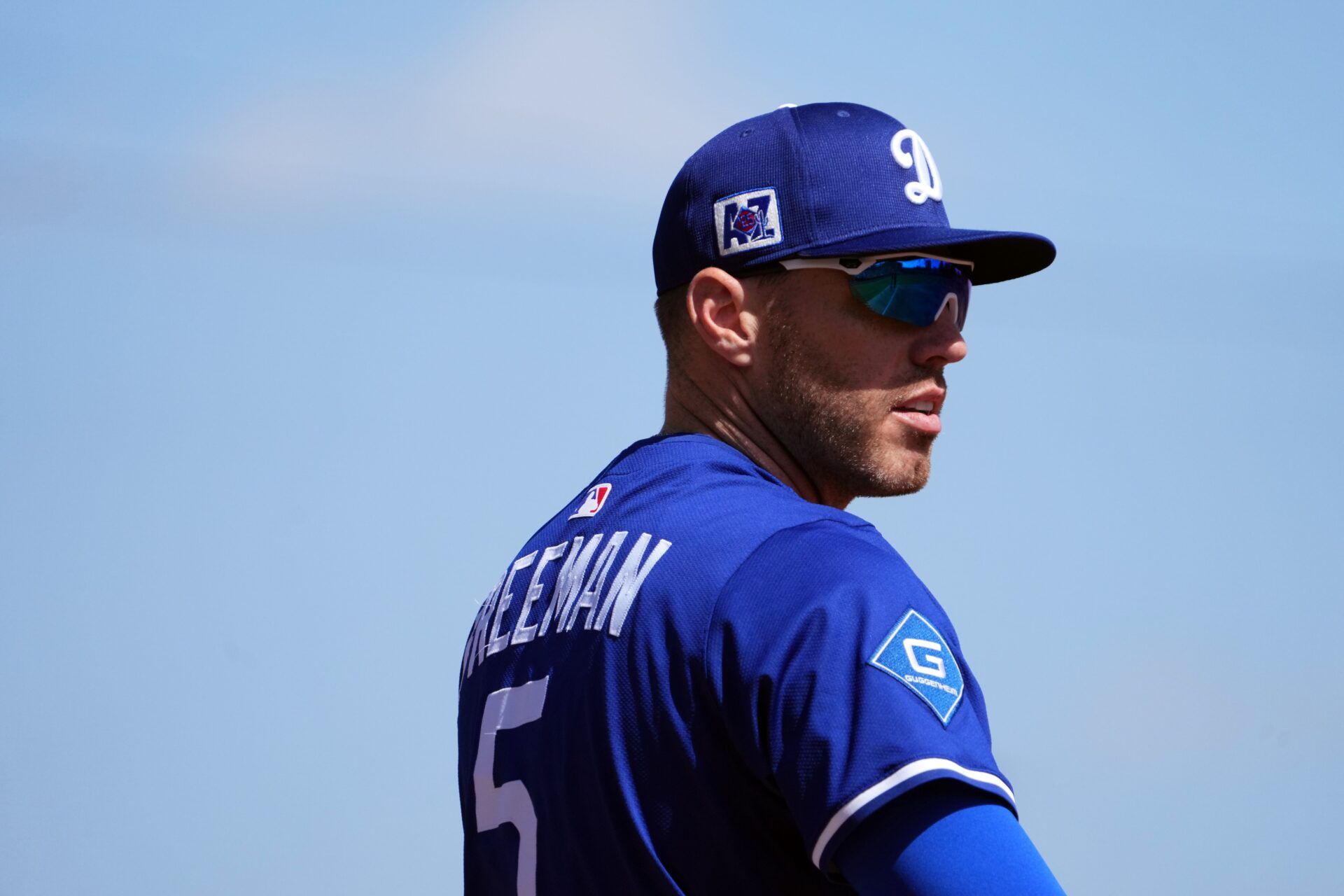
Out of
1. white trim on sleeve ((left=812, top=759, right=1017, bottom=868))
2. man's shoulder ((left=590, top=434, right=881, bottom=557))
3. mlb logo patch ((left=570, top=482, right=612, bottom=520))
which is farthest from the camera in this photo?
mlb logo patch ((left=570, top=482, right=612, bottom=520))

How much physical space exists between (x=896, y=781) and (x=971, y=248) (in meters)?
1.43

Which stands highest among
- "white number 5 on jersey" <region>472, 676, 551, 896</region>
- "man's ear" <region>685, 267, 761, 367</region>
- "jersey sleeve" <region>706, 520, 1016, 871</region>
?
"man's ear" <region>685, 267, 761, 367</region>

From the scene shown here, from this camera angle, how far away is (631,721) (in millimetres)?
2438

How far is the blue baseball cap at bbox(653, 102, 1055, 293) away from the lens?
10.1 ft

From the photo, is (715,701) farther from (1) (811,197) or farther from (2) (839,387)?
(1) (811,197)

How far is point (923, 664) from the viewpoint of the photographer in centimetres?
225

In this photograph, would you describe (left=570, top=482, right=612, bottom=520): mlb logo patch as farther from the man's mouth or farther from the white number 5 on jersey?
the man's mouth

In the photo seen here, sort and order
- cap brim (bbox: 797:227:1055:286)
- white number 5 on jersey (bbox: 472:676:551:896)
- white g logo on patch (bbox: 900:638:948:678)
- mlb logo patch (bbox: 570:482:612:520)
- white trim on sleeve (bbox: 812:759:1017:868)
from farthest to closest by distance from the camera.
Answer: cap brim (bbox: 797:227:1055:286)
mlb logo patch (bbox: 570:482:612:520)
white number 5 on jersey (bbox: 472:676:551:896)
white g logo on patch (bbox: 900:638:948:678)
white trim on sleeve (bbox: 812:759:1017:868)

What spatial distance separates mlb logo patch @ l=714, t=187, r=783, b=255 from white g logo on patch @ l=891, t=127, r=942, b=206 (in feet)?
0.86

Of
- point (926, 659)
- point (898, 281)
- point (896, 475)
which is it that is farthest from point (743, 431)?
point (926, 659)

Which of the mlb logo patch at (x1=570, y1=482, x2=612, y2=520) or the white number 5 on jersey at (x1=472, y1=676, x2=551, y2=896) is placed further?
the mlb logo patch at (x1=570, y1=482, x2=612, y2=520)

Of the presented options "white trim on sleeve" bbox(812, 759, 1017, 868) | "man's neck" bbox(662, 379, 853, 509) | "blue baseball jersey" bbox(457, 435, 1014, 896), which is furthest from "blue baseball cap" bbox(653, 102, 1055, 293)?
"white trim on sleeve" bbox(812, 759, 1017, 868)

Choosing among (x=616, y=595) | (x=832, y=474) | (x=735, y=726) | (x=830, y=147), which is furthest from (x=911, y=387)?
(x=735, y=726)

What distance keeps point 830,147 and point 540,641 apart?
3.68 ft
